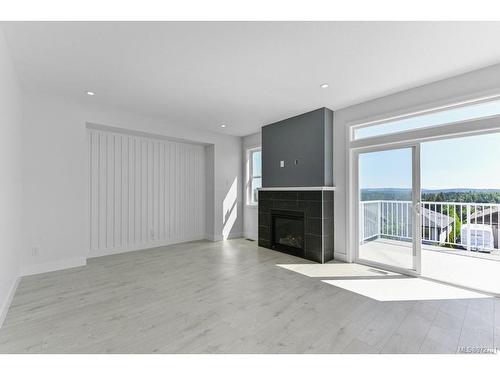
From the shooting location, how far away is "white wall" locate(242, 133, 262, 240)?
5668 millimetres

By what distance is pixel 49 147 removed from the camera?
3.42 m

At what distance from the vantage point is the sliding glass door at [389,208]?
3227mm

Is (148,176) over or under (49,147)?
under

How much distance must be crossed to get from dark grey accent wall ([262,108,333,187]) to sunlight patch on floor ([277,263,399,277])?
52.6 inches

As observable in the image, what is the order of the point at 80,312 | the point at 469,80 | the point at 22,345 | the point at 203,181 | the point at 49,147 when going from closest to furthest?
the point at 22,345 → the point at 80,312 → the point at 469,80 → the point at 49,147 → the point at 203,181

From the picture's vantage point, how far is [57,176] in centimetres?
347

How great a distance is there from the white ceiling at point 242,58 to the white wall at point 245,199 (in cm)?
211

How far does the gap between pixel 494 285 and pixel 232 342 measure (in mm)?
3166

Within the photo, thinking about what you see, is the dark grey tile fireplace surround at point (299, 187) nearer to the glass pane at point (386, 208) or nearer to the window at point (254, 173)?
the glass pane at point (386, 208)

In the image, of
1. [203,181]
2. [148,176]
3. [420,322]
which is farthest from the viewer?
[203,181]

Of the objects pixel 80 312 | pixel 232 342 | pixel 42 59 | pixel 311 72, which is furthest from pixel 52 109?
pixel 232 342

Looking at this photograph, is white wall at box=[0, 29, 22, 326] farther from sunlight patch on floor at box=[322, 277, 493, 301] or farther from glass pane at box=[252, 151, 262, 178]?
glass pane at box=[252, 151, 262, 178]

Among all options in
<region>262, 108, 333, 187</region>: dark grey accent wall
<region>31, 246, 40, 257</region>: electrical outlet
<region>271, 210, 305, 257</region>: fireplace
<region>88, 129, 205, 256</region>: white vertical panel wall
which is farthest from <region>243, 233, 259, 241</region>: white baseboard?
<region>31, 246, 40, 257</region>: electrical outlet
